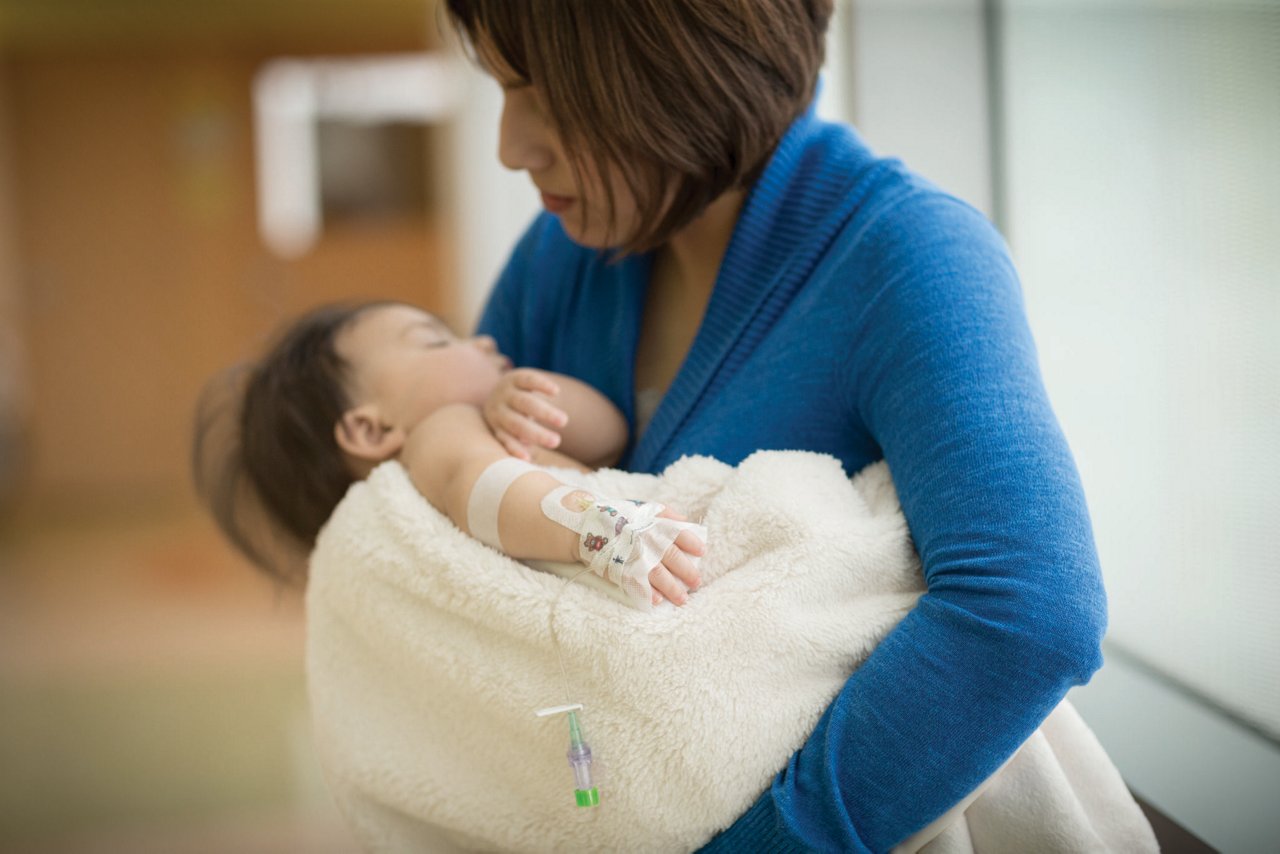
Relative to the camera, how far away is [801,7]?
1.12 m

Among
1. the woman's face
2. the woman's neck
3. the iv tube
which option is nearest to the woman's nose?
the woman's face

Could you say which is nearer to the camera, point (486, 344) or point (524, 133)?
point (524, 133)

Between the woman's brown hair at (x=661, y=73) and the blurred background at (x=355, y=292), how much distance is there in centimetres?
45

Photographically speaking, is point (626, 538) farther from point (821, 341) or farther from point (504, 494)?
point (821, 341)

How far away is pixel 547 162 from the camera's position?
1.18 meters

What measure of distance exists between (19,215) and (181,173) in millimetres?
987

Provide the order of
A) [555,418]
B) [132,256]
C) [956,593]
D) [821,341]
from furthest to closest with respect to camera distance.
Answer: [132,256]
[555,418]
[821,341]
[956,593]

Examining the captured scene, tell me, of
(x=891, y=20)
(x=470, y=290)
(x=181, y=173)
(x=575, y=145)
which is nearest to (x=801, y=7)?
(x=575, y=145)

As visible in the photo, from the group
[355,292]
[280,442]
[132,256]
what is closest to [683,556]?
[280,442]

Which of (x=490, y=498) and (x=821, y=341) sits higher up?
(x=821, y=341)

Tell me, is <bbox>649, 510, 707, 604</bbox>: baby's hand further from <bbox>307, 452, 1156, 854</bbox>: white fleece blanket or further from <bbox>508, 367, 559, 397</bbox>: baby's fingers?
<bbox>508, 367, 559, 397</bbox>: baby's fingers

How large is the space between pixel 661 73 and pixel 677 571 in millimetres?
492

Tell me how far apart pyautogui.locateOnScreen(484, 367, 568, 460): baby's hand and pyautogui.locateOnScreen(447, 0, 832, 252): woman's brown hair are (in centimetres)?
23

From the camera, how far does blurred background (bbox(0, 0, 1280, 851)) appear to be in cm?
123
